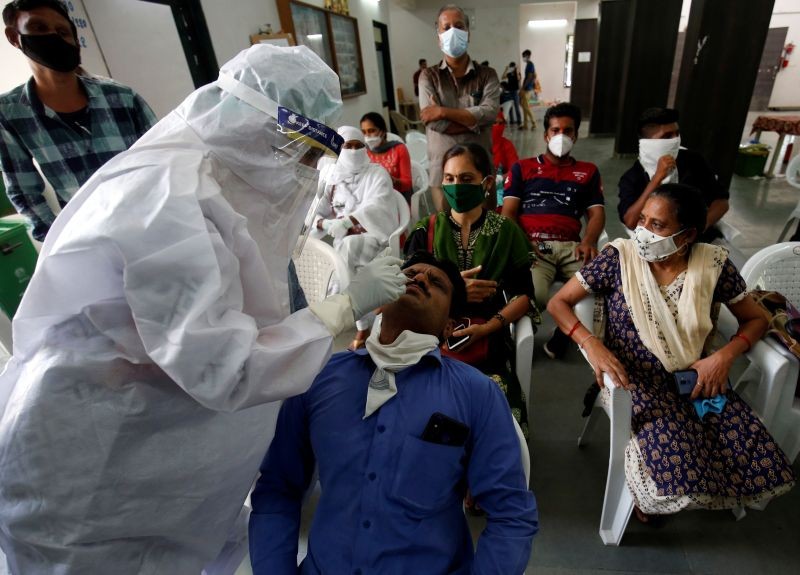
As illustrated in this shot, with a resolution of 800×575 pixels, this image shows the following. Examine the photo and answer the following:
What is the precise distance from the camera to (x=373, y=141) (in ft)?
11.6

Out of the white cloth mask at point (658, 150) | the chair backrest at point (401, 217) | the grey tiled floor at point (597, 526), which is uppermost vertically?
the white cloth mask at point (658, 150)

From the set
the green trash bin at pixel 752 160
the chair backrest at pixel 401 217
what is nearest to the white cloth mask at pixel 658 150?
the chair backrest at pixel 401 217

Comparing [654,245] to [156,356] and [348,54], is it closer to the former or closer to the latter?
[156,356]

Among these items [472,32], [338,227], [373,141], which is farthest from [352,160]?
[472,32]

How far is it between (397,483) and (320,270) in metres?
1.20

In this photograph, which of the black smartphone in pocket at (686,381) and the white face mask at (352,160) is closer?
the black smartphone in pocket at (686,381)

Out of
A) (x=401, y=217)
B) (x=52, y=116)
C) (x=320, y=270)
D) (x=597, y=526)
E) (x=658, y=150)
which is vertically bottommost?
(x=597, y=526)

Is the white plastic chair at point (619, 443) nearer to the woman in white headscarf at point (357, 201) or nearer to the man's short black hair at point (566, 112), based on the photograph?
the man's short black hair at point (566, 112)

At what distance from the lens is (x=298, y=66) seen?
97 centimetres

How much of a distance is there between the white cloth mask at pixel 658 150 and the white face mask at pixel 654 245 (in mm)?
1028

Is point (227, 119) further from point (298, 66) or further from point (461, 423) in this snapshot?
point (461, 423)

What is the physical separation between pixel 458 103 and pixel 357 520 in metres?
2.69

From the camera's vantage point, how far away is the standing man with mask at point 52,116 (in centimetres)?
163

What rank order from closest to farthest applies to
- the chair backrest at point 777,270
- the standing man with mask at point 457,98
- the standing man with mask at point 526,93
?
1. the chair backrest at point 777,270
2. the standing man with mask at point 457,98
3. the standing man with mask at point 526,93
